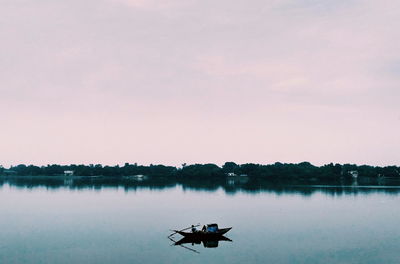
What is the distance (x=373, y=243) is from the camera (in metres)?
46.7

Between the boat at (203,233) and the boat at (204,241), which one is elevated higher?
the boat at (203,233)

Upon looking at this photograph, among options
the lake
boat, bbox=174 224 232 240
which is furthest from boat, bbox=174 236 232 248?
the lake

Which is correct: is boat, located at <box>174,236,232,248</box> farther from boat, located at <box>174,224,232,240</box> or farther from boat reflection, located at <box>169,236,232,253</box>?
boat, located at <box>174,224,232,240</box>

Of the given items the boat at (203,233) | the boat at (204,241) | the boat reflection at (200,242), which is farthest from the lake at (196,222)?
the boat at (203,233)

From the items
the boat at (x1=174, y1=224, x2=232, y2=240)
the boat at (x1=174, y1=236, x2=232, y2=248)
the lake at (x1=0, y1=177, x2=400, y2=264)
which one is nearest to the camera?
the lake at (x1=0, y1=177, x2=400, y2=264)

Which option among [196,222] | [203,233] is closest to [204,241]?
[203,233]

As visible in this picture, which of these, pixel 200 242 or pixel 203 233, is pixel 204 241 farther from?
pixel 203 233

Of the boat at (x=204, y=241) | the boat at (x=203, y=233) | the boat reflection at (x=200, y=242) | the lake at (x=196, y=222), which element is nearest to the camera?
the lake at (x=196, y=222)

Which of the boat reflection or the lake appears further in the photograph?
the boat reflection

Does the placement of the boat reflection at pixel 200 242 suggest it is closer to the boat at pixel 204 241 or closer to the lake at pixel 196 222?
the boat at pixel 204 241

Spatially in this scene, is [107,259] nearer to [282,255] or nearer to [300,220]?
[282,255]

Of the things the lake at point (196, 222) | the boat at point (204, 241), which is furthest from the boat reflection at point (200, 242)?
the lake at point (196, 222)

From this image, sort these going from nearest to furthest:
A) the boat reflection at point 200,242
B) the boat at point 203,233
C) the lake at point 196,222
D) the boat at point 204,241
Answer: the lake at point 196,222 → the boat reflection at point 200,242 → the boat at point 204,241 → the boat at point 203,233

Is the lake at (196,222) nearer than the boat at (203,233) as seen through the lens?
Yes
